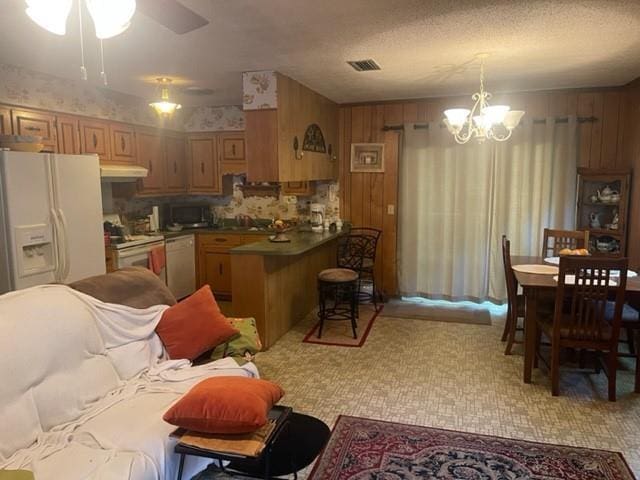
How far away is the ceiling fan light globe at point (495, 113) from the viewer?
3.44 meters

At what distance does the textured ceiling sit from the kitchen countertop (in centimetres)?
153

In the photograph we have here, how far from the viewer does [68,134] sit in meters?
4.21

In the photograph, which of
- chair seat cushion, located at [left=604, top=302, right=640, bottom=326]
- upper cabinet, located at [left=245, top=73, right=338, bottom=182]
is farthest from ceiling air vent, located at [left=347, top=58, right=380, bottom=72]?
chair seat cushion, located at [left=604, top=302, right=640, bottom=326]

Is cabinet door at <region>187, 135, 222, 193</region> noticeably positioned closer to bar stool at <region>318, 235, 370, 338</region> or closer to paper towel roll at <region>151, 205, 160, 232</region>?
paper towel roll at <region>151, 205, 160, 232</region>

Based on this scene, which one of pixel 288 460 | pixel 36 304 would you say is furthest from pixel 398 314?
pixel 36 304

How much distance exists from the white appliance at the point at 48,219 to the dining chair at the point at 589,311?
3686 millimetres

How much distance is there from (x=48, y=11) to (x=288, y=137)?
2635mm

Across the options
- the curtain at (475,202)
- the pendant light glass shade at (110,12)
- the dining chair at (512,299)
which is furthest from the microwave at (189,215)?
the pendant light glass shade at (110,12)

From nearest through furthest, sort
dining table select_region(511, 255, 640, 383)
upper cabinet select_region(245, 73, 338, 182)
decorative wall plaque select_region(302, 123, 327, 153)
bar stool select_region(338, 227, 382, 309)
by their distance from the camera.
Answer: dining table select_region(511, 255, 640, 383)
upper cabinet select_region(245, 73, 338, 182)
decorative wall plaque select_region(302, 123, 327, 153)
bar stool select_region(338, 227, 382, 309)

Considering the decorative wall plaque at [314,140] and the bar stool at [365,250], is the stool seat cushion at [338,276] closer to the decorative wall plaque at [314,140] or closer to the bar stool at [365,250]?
the bar stool at [365,250]

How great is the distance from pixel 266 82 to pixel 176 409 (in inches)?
116

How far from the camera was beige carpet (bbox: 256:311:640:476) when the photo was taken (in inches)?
112

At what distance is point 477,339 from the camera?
438 cm

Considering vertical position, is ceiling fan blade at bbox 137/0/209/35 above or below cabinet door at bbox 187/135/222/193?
above
